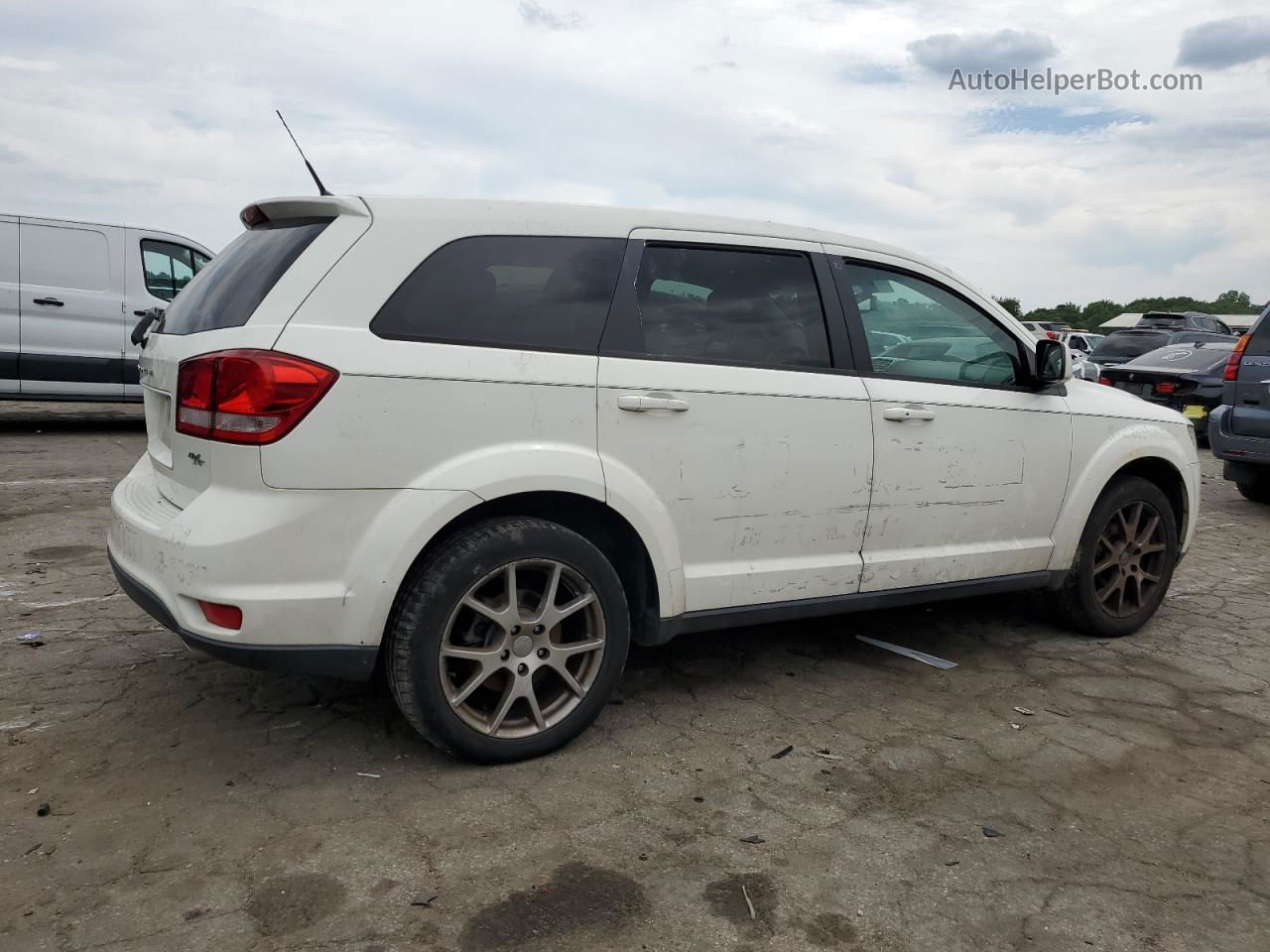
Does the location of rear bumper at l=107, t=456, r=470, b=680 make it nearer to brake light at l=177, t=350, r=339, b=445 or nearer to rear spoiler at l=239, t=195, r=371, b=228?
brake light at l=177, t=350, r=339, b=445

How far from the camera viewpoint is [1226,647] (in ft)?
16.1

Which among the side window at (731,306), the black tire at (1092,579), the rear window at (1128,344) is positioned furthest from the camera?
the rear window at (1128,344)

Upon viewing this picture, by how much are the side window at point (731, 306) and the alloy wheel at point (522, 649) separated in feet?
2.80

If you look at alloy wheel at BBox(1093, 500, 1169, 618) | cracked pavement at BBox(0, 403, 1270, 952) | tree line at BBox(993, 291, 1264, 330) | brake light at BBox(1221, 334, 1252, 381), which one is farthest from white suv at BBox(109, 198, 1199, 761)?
tree line at BBox(993, 291, 1264, 330)

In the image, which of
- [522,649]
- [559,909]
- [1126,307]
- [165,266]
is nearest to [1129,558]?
[522,649]

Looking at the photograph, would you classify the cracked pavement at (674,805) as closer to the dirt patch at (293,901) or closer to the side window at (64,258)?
the dirt patch at (293,901)

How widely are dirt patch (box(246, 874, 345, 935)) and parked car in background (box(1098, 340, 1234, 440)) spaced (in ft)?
39.1

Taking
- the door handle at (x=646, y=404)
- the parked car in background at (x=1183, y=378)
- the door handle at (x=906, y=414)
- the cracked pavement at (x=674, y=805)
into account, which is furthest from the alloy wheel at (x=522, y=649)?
the parked car in background at (x=1183, y=378)

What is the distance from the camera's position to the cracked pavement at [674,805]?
253 centimetres

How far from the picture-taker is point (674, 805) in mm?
3117

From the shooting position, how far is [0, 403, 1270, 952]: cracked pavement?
2.53 m

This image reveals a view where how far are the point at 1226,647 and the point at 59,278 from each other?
32.7 ft

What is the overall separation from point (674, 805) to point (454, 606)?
87cm

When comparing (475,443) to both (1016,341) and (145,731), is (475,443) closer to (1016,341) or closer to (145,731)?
(145,731)
